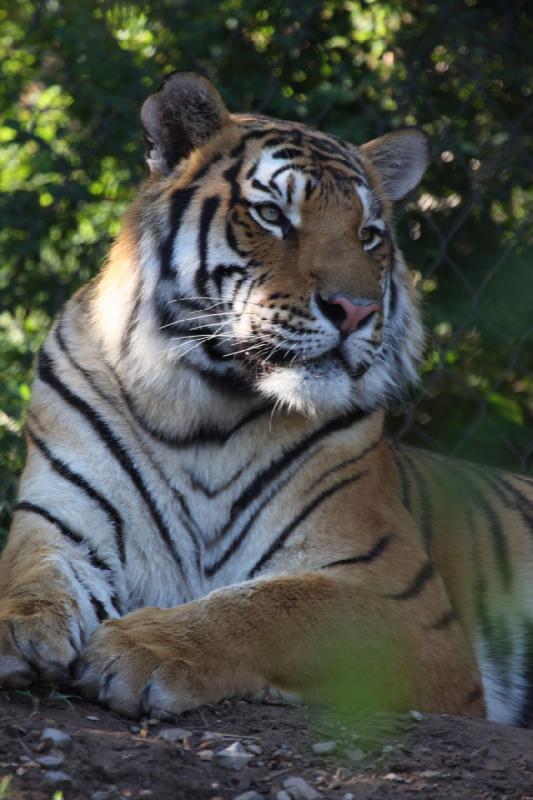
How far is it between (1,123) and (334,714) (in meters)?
2.23

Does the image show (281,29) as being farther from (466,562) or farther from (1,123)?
(466,562)

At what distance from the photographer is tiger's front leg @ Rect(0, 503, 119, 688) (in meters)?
1.95

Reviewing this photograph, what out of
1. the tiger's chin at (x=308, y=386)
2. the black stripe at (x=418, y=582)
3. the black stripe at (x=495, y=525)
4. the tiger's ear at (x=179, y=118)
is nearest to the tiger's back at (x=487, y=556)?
the black stripe at (x=495, y=525)

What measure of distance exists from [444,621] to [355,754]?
0.56m

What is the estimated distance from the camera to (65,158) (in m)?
3.67

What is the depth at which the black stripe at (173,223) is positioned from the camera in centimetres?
246

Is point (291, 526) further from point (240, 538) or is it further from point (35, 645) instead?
point (35, 645)

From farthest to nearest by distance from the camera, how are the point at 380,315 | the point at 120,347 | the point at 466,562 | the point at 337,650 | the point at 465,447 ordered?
the point at 465,447 → the point at 466,562 → the point at 120,347 → the point at 380,315 → the point at 337,650

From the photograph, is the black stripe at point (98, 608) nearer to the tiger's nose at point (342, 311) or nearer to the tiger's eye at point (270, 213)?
the tiger's nose at point (342, 311)

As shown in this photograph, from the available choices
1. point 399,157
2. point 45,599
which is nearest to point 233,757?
point 45,599

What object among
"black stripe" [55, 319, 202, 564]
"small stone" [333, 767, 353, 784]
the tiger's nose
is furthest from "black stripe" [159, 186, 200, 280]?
"small stone" [333, 767, 353, 784]

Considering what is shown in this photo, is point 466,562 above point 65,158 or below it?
below

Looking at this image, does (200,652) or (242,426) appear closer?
(200,652)

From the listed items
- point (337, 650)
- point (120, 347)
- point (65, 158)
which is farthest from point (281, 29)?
point (337, 650)
